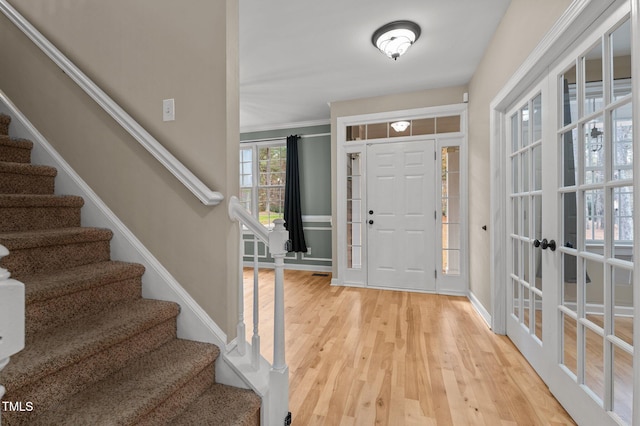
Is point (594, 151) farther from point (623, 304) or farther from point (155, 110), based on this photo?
point (155, 110)

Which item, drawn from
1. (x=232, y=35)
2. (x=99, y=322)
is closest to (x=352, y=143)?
(x=232, y=35)

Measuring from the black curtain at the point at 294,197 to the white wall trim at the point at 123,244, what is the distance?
11.0 feet

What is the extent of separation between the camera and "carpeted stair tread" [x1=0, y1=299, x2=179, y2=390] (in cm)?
97

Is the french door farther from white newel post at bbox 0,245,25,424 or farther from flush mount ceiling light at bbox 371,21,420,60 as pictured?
white newel post at bbox 0,245,25,424

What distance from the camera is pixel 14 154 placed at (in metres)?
1.80

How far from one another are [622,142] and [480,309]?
2214 millimetres

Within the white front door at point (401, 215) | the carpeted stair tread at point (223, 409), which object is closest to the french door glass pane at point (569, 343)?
the carpeted stair tread at point (223, 409)

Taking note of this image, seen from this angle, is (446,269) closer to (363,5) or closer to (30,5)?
(363,5)

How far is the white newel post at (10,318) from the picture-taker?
44 cm

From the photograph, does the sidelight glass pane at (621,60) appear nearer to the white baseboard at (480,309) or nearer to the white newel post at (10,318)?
the white newel post at (10,318)

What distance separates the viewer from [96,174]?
1778 mm

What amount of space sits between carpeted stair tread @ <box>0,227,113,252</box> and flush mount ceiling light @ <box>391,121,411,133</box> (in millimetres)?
3350

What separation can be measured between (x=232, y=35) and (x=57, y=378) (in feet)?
5.47

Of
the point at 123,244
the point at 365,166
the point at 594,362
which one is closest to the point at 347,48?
the point at 365,166
